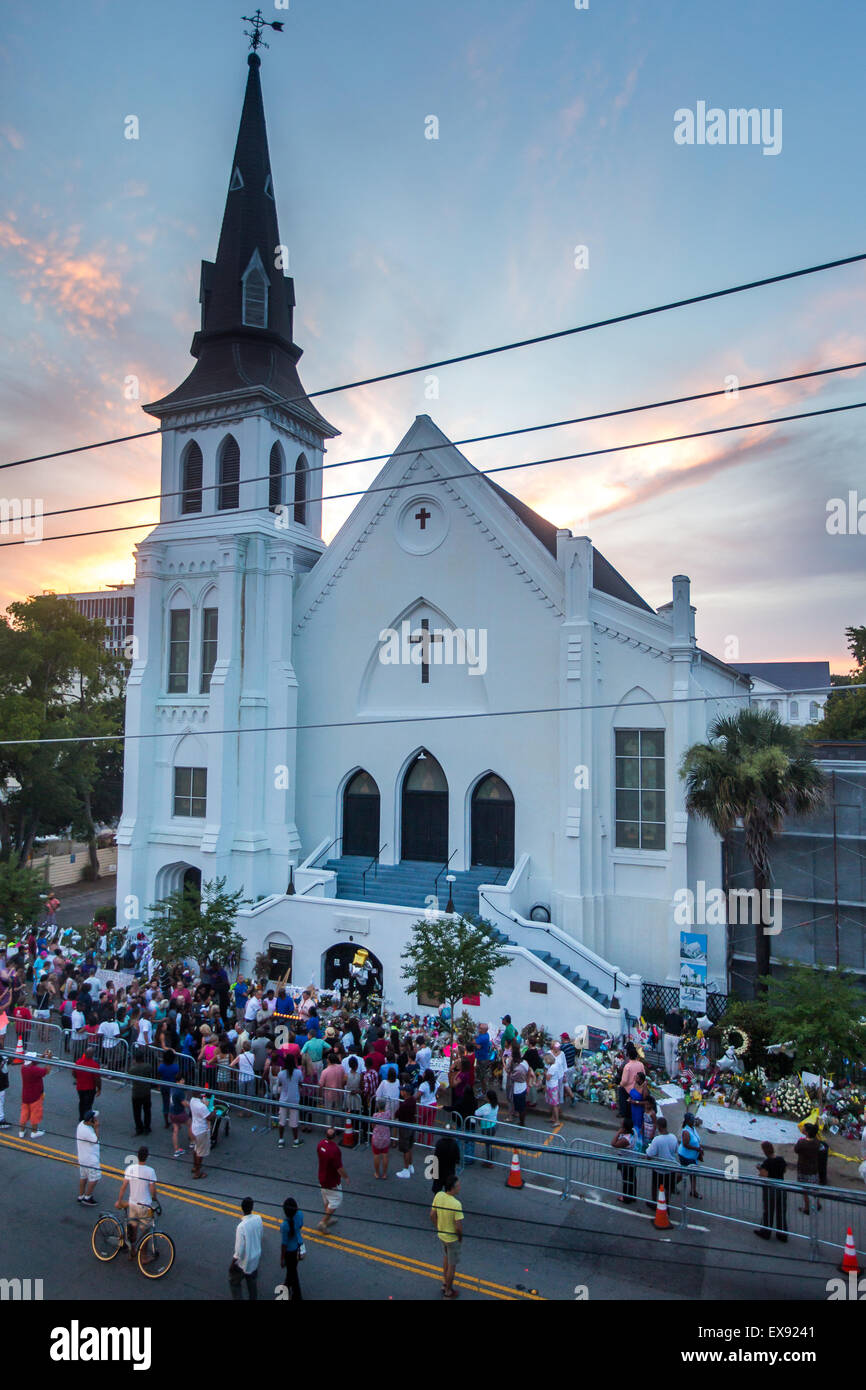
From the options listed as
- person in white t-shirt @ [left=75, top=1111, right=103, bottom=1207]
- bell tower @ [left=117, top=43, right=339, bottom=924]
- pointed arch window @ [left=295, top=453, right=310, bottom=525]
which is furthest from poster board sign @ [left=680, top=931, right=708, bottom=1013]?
pointed arch window @ [left=295, top=453, right=310, bottom=525]

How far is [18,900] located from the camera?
24.5 m

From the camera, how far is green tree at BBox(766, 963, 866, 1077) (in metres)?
13.9

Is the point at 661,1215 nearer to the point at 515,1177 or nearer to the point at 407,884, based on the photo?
the point at 515,1177

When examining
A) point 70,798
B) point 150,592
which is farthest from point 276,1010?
point 70,798

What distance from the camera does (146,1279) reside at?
9.55m

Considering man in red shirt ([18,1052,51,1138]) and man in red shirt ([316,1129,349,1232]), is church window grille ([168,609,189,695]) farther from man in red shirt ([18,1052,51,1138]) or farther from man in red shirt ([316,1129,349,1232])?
man in red shirt ([316,1129,349,1232])

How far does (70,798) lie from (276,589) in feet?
71.2

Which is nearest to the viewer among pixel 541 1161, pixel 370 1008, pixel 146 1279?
pixel 146 1279

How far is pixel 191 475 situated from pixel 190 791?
1110 cm

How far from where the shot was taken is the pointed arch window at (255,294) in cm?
2889

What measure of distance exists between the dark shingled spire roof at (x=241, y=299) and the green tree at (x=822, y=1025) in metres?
23.5

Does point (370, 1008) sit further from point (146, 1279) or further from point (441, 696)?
point (146, 1279)

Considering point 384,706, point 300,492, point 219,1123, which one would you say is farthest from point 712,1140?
point 300,492

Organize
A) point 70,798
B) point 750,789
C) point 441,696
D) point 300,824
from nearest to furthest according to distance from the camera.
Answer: point 750,789
point 441,696
point 300,824
point 70,798
